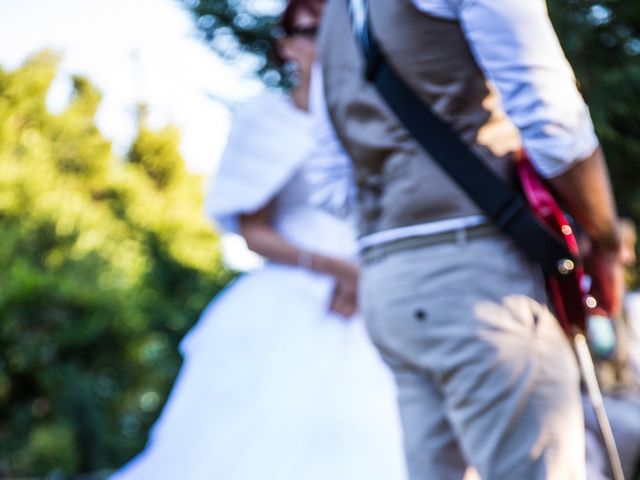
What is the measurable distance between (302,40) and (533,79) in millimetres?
1532

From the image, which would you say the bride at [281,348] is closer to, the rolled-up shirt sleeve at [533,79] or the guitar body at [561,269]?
the guitar body at [561,269]

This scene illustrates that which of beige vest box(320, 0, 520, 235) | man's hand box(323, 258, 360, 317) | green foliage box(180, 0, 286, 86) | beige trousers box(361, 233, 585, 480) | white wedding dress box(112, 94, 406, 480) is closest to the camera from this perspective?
beige trousers box(361, 233, 585, 480)

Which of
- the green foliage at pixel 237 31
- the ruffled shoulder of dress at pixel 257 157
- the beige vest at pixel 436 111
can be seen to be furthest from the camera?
the green foliage at pixel 237 31

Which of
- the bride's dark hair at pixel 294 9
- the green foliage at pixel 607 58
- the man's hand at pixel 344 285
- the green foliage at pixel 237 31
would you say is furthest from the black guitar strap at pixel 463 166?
the green foliage at pixel 237 31

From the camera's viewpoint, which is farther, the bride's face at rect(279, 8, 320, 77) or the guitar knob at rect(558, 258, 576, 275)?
the bride's face at rect(279, 8, 320, 77)

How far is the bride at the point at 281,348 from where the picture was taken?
2869mm

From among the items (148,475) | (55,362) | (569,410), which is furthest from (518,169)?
(55,362)

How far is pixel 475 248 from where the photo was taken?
1572 millimetres

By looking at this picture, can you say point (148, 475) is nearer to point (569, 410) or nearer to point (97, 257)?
point (569, 410)

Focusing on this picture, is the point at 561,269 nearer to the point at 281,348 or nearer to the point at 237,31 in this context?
the point at 281,348

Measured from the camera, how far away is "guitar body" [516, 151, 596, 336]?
1566 mm

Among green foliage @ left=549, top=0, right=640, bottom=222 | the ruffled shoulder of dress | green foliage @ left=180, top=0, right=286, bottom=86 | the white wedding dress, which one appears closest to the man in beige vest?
the white wedding dress

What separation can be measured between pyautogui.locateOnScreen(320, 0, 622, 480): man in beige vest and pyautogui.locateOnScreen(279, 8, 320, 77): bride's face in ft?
3.77

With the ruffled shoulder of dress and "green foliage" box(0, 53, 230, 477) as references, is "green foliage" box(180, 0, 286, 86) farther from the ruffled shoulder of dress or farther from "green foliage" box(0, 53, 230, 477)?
the ruffled shoulder of dress
